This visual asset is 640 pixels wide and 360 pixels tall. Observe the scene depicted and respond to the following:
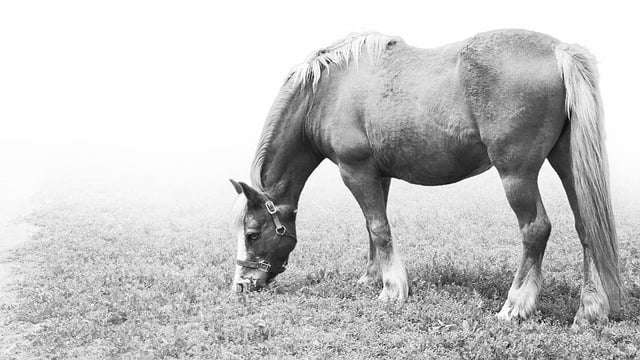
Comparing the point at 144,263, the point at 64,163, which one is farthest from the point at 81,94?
the point at 144,263

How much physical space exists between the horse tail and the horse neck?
10.6 feet

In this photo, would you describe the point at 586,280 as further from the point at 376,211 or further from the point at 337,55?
the point at 337,55

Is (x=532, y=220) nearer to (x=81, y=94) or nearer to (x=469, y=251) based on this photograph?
(x=469, y=251)

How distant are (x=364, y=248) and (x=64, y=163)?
73.3 ft

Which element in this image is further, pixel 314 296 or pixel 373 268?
pixel 373 268

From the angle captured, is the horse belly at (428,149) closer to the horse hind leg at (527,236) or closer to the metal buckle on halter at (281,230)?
the horse hind leg at (527,236)

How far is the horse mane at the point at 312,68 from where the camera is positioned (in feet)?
24.0

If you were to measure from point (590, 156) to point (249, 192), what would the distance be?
387 cm

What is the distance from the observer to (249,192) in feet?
23.8

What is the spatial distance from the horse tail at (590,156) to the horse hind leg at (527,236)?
15.8 inches

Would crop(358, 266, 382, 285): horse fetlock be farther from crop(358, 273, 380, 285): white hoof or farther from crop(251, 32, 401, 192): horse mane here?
crop(251, 32, 401, 192): horse mane

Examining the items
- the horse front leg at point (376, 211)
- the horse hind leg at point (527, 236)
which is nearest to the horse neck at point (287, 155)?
the horse front leg at point (376, 211)

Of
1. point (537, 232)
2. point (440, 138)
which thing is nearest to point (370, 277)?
point (440, 138)

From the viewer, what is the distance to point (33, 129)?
47.3 meters
